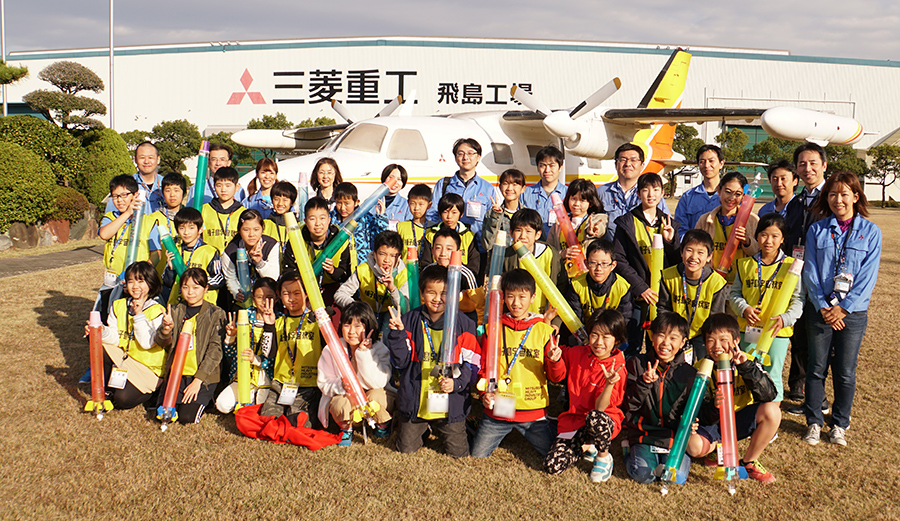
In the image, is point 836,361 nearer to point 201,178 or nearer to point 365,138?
Answer: point 201,178

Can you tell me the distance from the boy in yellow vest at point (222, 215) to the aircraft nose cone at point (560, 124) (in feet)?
21.2

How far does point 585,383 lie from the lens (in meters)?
4.34

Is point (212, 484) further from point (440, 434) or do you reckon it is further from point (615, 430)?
point (615, 430)

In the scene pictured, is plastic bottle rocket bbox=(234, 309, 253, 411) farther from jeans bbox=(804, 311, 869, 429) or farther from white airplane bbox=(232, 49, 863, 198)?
white airplane bbox=(232, 49, 863, 198)

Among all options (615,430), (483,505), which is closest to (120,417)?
(483,505)

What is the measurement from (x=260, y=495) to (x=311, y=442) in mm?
697

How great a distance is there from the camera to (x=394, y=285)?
16.7ft

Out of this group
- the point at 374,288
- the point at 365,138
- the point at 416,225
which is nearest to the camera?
the point at 374,288

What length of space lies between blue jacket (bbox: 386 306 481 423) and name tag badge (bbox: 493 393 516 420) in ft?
0.96

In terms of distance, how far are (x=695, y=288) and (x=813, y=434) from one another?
5.15 ft

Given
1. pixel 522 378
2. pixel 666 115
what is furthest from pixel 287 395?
pixel 666 115

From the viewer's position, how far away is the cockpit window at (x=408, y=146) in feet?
35.6

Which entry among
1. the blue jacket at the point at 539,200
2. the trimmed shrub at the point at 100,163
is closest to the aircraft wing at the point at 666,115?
the blue jacket at the point at 539,200

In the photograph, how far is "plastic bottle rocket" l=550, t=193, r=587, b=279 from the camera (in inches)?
195
